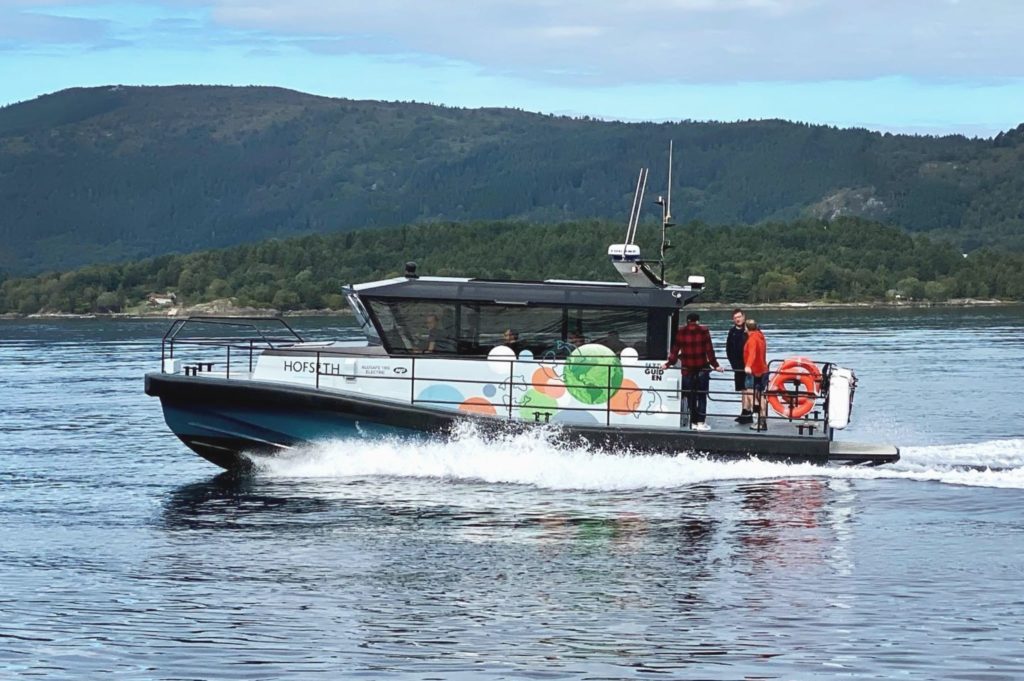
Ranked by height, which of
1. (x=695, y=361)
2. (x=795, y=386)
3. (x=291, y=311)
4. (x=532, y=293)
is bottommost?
(x=291, y=311)

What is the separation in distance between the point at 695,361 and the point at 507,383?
2.32m

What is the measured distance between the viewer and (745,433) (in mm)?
19453

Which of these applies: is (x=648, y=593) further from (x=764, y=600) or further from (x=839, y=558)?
(x=839, y=558)

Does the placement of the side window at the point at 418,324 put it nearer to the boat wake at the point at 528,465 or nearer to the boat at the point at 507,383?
the boat at the point at 507,383

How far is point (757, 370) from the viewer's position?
19797mm

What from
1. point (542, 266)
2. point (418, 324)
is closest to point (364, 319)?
point (418, 324)

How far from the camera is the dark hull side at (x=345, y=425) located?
1923 cm

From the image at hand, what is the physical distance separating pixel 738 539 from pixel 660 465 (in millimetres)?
2976

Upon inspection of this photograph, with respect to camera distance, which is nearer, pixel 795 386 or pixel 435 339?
pixel 435 339

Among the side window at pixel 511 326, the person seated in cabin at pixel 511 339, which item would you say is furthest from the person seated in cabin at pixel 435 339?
the person seated in cabin at pixel 511 339

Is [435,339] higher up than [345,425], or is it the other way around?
→ [435,339]

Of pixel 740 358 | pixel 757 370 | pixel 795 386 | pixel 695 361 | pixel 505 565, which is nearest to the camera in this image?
pixel 505 565

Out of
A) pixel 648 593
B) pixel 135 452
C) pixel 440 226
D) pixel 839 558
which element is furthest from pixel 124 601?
pixel 440 226

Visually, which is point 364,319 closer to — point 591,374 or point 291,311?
point 591,374
